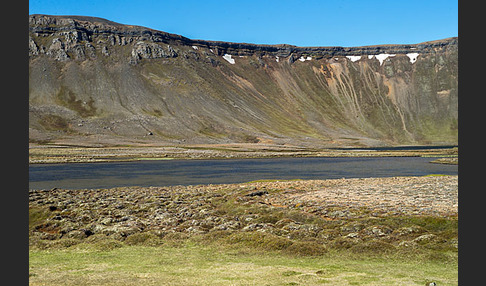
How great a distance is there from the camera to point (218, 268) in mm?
18359

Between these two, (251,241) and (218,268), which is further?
(251,241)

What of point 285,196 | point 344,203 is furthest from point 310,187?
point 344,203

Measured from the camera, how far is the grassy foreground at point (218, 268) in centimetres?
1612

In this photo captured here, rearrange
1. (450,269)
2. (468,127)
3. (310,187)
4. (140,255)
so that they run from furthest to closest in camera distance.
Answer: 1. (310,187)
2. (140,255)
3. (450,269)
4. (468,127)

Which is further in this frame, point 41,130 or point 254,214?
point 41,130

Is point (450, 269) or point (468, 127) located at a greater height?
point (468, 127)

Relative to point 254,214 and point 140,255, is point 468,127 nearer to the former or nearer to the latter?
point 140,255

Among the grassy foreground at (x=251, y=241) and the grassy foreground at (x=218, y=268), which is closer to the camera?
the grassy foreground at (x=218, y=268)

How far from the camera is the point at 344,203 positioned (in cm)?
3369

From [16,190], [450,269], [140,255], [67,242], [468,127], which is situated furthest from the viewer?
[67,242]

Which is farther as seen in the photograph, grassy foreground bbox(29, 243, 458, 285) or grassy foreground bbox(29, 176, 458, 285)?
grassy foreground bbox(29, 176, 458, 285)

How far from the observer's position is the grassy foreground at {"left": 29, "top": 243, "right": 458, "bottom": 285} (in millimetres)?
16125

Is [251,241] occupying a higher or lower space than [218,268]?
lower

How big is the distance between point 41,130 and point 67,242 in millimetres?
181179
